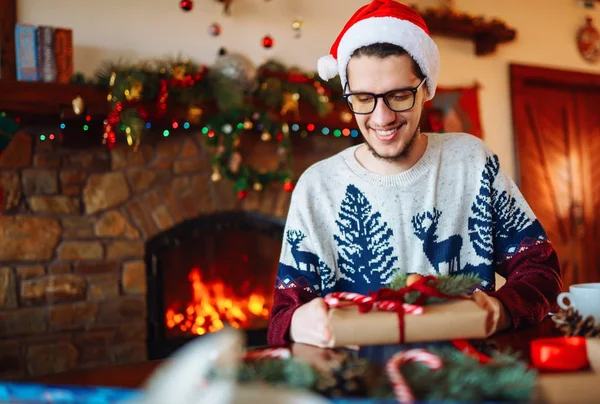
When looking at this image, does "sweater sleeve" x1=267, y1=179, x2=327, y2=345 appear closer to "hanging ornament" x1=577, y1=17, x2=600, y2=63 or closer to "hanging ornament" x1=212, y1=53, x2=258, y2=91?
"hanging ornament" x1=212, y1=53, x2=258, y2=91

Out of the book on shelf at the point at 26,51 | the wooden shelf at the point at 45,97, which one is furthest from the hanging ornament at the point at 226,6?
the book on shelf at the point at 26,51

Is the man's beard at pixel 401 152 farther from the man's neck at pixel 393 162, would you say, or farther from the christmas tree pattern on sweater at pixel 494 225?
the christmas tree pattern on sweater at pixel 494 225

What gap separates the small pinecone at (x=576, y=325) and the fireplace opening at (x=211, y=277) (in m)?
2.40

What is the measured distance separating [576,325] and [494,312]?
13cm

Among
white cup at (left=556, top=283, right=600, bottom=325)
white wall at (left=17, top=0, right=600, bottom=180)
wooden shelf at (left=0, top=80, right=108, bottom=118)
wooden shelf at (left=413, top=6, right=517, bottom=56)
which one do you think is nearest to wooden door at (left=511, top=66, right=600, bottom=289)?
white wall at (left=17, top=0, right=600, bottom=180)

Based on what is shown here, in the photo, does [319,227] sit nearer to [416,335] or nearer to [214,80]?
[416,335]

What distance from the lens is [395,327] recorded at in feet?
2.92

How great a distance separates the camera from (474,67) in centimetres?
424

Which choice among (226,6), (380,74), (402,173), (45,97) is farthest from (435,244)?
(226,6)

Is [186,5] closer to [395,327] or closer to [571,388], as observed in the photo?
[395,327]

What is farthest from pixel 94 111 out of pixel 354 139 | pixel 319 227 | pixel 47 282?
pixel 319 227

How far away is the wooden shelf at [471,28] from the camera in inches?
154

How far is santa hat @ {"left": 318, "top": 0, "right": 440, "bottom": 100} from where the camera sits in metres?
1.41

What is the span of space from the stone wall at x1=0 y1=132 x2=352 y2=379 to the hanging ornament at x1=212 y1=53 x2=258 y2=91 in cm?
39
